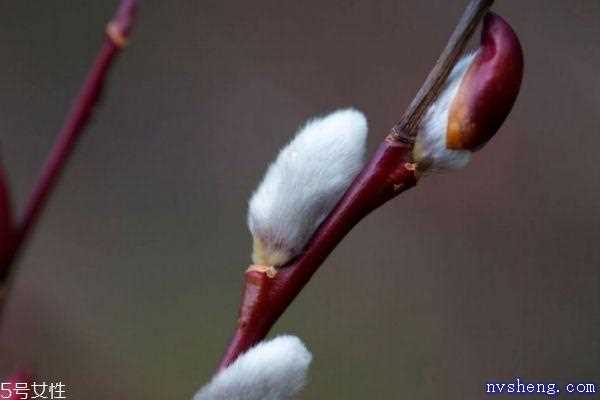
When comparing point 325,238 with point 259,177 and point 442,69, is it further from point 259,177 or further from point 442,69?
point 259,177

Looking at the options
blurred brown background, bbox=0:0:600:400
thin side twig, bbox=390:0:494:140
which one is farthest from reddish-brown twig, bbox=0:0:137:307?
blurred brown background, bbox=0:0:600:400

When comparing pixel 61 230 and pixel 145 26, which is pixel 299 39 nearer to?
pixel 145 26

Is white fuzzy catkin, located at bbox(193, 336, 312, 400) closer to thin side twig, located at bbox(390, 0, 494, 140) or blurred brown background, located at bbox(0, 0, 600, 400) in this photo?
thin side twig, located at bbox(390, 0, 494, 140)

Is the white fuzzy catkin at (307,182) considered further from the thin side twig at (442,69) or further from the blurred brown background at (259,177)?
the blurred brown background at (259,177)

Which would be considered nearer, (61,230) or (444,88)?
(444,88)

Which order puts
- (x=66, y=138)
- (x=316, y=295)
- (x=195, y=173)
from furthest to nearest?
(x=195, y=173)
(x=316, y=295)
(x=66, y=138)

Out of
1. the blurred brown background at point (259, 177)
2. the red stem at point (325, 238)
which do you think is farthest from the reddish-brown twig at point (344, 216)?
the blurred brown background at point (259, 177)

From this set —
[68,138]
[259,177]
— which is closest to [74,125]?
[68,138]

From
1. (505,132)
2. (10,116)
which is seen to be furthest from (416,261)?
(10,116)
